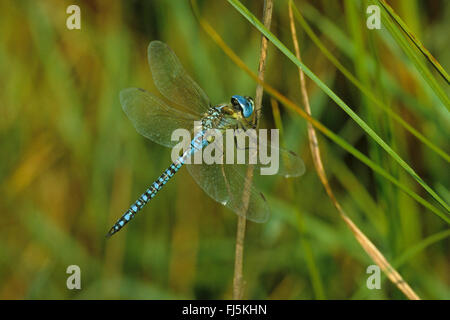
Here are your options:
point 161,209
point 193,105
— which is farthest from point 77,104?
point 193,105

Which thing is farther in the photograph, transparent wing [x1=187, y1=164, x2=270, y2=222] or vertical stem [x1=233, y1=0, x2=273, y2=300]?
transparent wing [x1=187, y1=164, x2=270, y2=222]

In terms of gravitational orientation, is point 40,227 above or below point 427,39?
below

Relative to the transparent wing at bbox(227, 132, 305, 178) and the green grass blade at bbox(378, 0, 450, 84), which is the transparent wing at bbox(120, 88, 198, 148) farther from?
the green grass blade at bbox(378, 0, 450, 84)

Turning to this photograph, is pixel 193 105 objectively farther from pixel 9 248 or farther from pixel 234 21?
pixel 9 248

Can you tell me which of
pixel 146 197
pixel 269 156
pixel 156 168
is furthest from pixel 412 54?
pixel 156 168

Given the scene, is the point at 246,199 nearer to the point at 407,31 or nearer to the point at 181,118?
the point at 181,118

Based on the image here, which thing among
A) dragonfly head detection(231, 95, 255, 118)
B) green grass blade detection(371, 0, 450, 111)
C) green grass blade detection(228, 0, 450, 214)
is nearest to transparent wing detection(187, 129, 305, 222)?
dragonfly head detection(231, 95, 255, 118)
